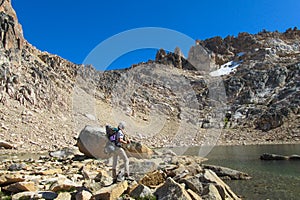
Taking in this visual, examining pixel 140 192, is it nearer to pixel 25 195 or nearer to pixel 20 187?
pixel 25 195

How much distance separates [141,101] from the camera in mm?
86250

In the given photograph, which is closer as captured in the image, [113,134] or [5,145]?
[113,134]

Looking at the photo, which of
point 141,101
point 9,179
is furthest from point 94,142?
point 141,101

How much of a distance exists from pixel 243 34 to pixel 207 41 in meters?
22.8

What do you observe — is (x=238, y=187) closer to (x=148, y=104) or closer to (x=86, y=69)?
(x=148, y=104)

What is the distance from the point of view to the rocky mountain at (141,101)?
43.6m

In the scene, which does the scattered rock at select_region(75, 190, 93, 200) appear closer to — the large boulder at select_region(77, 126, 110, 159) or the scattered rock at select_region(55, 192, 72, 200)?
the scattered rock at select_region(55, 192, 72, 200)

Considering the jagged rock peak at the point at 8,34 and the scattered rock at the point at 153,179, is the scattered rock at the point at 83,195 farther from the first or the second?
the jagged rock peak at the point at 8,34

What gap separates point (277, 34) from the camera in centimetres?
16775

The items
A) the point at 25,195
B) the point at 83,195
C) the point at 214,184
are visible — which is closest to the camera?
the point at 83,195

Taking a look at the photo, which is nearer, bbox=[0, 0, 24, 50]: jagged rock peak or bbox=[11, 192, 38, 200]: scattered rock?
bbox=[11, 192, 38, 200]: scattered rock

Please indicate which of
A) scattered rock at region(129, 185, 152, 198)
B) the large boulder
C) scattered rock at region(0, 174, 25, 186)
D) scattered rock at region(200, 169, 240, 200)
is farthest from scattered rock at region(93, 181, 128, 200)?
the large boulder

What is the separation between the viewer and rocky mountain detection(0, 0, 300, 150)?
43550 millimetres

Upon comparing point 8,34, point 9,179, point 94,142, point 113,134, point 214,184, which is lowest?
point 214,184
